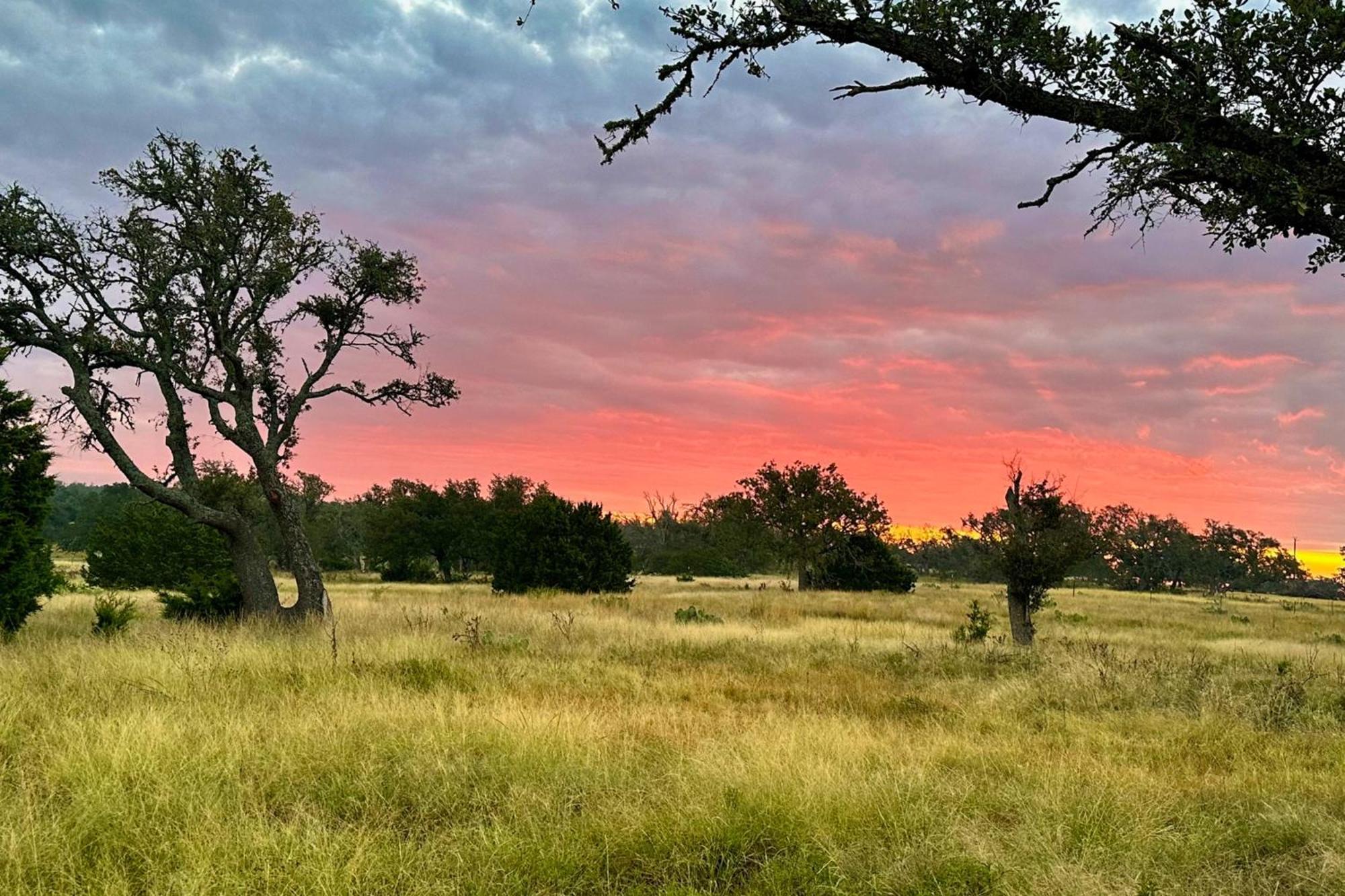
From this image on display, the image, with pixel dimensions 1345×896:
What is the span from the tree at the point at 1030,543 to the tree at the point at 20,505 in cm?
1895

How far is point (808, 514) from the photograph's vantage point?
45031 mm

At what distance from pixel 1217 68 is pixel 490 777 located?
741 centimetres

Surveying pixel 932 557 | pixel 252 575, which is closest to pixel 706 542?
pixel 932 557

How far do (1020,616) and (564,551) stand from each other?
72.5 ft

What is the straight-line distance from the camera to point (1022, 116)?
5582 mm

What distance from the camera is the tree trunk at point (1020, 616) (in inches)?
688

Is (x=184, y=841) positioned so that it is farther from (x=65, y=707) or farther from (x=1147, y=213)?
(x=1147, y=213)

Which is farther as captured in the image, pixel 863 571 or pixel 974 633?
pixel 863 571

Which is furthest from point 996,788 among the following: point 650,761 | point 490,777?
point 490,777

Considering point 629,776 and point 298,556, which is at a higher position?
point 298,556

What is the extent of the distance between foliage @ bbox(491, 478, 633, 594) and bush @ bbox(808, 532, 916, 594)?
15865mm

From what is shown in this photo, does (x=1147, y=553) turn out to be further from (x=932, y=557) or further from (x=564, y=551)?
(x=564, y=551)

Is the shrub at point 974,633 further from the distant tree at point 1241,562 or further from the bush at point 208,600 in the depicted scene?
the distant tree at point 1241,562

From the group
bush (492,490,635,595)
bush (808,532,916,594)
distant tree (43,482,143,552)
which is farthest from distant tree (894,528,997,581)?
distant tree (43,482,143,552)
